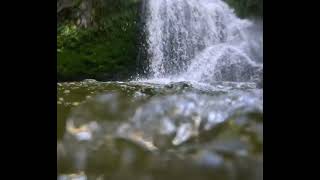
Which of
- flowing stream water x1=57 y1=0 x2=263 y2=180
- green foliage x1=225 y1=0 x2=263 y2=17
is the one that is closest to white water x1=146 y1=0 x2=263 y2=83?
green foliage x1=225 y1=0 x2=263 y2=17

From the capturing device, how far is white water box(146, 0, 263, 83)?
509 centimetres

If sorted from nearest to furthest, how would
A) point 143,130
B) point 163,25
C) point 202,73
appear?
point 143,130, point 202,73, point 163,25

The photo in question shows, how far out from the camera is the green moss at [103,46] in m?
4.89

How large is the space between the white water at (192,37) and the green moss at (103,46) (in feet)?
0.97

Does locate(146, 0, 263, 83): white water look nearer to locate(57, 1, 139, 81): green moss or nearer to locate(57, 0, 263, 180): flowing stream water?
locate(57, 1, 139, 81): green moss

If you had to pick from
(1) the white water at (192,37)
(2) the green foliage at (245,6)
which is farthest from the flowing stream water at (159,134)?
(2) the green foliage at (245,6)

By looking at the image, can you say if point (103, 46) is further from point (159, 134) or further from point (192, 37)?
point (159, 134)

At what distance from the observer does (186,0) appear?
5.82 m

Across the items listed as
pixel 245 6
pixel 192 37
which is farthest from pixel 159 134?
pixel 245 6

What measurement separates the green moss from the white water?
0.97ft
